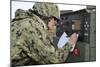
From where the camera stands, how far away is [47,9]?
6.67 feet

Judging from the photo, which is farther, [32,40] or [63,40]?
[63,40]

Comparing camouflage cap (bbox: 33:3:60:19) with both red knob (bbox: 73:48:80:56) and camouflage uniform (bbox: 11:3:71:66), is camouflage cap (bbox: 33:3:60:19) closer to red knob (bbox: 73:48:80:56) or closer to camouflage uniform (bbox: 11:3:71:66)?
camouflage uniform (bbox: 11:3:71:66)

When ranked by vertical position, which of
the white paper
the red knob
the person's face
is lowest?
the red knob

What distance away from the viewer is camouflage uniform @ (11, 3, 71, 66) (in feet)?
6.33

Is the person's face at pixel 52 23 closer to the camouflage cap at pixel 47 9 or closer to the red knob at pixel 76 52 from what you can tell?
the camouflage cap at pixel 47 9

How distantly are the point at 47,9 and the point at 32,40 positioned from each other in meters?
0.38

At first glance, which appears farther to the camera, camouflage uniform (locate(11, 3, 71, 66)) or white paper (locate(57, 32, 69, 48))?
white paper (locate(57, 32, 69, 48))

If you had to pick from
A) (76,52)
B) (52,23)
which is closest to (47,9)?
(52,23)

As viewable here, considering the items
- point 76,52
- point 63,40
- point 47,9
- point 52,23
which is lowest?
point 76,52

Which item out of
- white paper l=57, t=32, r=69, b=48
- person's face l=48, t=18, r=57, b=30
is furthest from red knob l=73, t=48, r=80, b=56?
person's face l=48, t=18, r=57, b=30

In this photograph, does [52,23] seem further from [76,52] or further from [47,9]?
[76,52]
